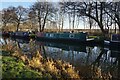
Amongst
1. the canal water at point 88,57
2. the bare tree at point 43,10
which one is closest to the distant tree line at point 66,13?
the bare tree at point 43,10

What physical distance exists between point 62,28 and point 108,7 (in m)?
12.9

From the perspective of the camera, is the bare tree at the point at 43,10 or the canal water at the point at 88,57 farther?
the bare tree at the point at 43,10

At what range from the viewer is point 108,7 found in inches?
859

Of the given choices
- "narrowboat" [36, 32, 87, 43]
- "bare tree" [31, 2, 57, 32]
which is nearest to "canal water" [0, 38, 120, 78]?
"narrowboat" [36, 32, 87, 43]

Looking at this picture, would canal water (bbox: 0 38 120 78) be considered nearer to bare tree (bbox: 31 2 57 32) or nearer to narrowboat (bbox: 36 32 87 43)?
narrowboat (bbox: 36 32 87 43)

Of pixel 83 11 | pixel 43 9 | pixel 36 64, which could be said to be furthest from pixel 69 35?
pixel 36 64

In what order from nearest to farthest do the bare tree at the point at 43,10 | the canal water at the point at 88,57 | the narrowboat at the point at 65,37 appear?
the canal water at the point at 88,57 → the narrowboat at the point at 65,37 → the bare tree at the point at 43,10

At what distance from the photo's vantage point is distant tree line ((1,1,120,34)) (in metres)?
22.2

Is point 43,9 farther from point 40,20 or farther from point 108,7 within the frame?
point 108,7

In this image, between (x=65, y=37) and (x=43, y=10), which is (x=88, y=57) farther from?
(x=43, y=10)

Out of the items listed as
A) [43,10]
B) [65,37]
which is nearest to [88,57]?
[65,37]

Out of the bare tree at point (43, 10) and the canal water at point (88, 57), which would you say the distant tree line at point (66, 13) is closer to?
the bare tree at point (43, 10)

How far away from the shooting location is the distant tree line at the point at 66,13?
2219 cm

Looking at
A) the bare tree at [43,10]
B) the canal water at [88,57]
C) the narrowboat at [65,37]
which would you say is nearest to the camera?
the canal water at [88,57]
